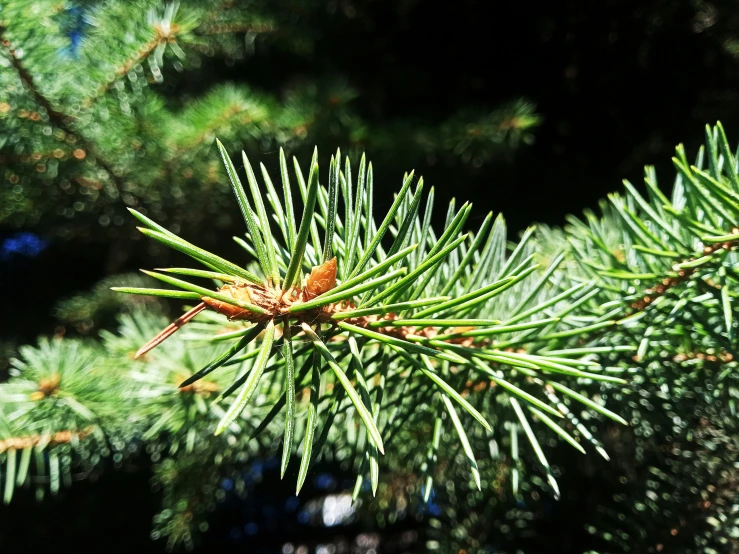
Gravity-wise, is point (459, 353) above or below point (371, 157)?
below

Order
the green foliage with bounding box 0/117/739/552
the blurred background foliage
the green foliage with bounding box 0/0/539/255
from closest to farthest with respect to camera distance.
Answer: the green foliage with bounding box 0/117/739/552, the blurred background foliage, the green foliage with bounding box 0/0/539/255

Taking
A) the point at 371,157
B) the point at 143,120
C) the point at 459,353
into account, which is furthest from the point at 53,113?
the point at 459,353

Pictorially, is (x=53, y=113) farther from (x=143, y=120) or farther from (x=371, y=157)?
(x=371, y=157)

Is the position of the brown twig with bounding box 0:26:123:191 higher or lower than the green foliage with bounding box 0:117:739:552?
higher

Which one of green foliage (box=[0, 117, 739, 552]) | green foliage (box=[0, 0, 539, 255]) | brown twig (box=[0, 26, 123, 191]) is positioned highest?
green foliage (box=[0, 0, 539, 255])

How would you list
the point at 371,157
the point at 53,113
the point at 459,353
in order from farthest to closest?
the point at 371,157
the point at 53,113
the point at 459,353

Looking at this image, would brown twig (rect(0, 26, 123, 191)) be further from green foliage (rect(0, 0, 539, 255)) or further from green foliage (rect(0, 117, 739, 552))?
green foliage (rect(0, 117, 739, 552))

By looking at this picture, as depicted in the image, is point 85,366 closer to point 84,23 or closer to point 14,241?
point 84,23

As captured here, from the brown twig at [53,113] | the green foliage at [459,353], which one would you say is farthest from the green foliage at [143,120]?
the green foliage at [459,353]

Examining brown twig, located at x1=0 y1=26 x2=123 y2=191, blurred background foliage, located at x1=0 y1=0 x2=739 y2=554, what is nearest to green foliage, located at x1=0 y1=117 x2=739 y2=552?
blurred background foliage, located at x1=0 y1=0 x2=739 y2=554
